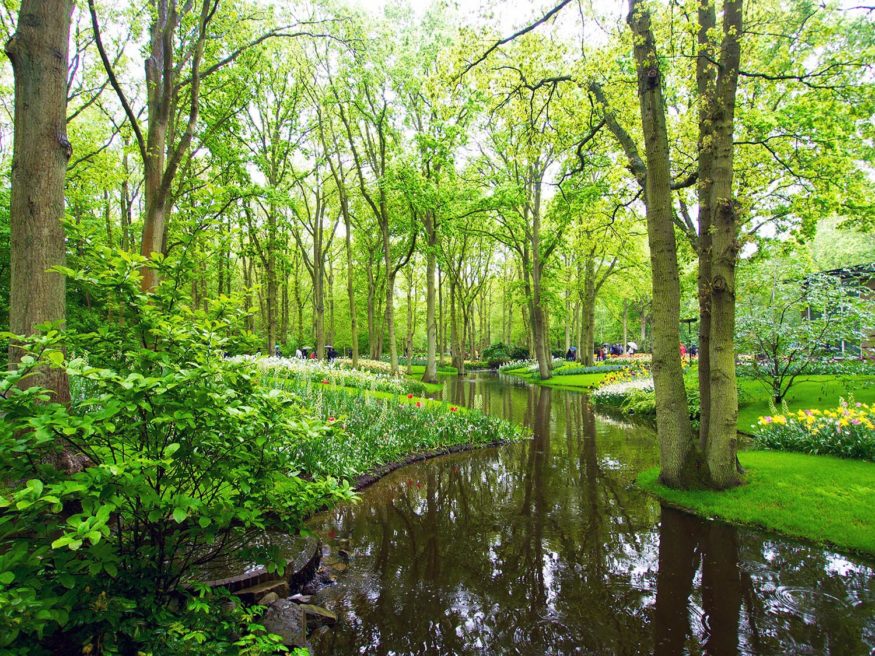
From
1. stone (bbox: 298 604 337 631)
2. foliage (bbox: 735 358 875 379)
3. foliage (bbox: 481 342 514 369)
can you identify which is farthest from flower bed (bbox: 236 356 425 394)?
foliage (bbox: 481 342 514 369)

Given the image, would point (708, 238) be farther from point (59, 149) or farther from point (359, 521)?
point (59, 149)

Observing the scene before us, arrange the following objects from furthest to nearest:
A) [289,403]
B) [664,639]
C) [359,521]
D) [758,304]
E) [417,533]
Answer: [758,304] < [359,521] < [417,533] < [664,639] < [289,403]

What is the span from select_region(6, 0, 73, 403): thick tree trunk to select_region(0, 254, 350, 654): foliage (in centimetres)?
128

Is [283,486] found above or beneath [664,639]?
above

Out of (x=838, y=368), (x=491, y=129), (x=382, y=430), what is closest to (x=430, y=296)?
(x=491, y=129)

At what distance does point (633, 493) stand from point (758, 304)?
8580 millimetres

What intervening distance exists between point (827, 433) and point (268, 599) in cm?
925

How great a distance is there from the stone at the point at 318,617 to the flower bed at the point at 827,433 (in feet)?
28.0

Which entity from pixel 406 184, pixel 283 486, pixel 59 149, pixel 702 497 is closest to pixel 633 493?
pixel 702 497

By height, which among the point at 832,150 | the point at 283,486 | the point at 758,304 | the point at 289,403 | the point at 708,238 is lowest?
the point at 283,486

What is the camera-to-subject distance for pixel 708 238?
687cm

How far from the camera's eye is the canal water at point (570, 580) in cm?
327

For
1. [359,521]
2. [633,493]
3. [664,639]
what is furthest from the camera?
[633,493]

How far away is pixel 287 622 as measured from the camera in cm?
307
